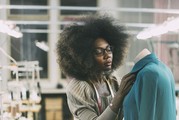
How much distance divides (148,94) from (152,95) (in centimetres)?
1

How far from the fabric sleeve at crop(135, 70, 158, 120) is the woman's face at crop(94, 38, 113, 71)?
0.22 m

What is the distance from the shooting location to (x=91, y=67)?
126cm

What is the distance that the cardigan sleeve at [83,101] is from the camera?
3.92 ft

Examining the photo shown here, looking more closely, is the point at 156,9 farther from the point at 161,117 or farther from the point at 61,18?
the point at 161,117

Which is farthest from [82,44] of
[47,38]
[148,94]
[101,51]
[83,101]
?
[47,38]

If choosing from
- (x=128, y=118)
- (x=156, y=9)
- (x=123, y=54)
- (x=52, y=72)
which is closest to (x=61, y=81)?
(x=52, y=72)

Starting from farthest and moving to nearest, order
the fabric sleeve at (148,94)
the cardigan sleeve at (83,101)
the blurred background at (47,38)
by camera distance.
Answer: the blurred background at (47,38) < the cardigan sleeve at (83,101) < the fabric sleeve at (148,94)

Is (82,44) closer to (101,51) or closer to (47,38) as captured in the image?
(101,51)

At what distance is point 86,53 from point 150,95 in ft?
1.26

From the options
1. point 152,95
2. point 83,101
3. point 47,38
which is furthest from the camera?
point 47,38

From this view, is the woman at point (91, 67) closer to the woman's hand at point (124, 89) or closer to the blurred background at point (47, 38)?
the woman's hand at point (124, 89)

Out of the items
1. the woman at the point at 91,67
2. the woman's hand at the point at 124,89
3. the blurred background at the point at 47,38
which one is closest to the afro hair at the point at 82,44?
the woman at the point at 91,67

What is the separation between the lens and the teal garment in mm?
1004

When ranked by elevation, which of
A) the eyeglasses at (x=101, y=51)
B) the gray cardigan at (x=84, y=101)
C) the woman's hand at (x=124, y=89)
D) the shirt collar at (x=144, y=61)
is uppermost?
the eyeglasses at (x=101, y=51)
